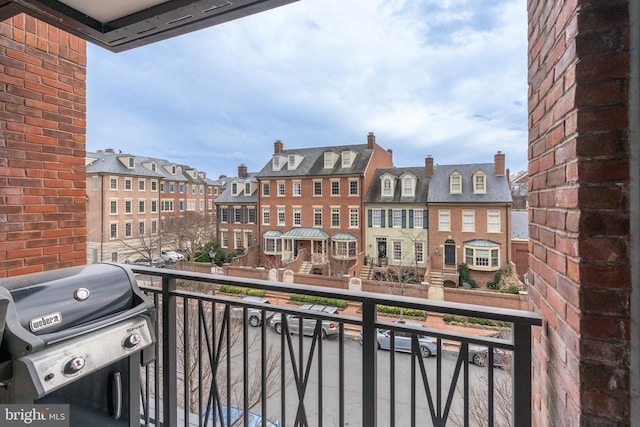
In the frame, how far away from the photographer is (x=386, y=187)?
15.3m

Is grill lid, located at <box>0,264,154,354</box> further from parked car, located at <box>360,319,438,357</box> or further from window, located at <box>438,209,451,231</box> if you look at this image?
window, located at <box>438,209,451,231</box>

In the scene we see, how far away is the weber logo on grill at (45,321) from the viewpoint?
104 centimetres

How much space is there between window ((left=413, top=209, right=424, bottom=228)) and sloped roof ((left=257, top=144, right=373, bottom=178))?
3256mm

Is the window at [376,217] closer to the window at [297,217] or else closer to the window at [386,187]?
the window at [386,187]

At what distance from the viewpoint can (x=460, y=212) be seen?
13.7 meters

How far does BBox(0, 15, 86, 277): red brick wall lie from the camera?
70.4 inches

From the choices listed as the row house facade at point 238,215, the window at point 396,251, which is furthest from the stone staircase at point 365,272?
A: the row house facade at point 238,215

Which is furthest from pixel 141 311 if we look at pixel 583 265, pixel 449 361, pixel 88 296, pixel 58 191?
pixel 449 361

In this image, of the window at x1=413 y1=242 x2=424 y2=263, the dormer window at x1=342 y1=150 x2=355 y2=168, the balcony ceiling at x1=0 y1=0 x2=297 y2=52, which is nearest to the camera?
the balcony ceiling at x1=0 y1=0 x2=297 y2=52

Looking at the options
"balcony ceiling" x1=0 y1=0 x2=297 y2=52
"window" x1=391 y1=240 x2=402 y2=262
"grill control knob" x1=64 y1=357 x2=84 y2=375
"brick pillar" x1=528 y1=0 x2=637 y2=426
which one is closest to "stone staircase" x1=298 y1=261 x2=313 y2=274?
"window" x1=391 y1=240 x2=402 y2=262

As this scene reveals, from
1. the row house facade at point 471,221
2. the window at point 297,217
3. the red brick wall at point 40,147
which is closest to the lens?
the red brick wall at point 40,147

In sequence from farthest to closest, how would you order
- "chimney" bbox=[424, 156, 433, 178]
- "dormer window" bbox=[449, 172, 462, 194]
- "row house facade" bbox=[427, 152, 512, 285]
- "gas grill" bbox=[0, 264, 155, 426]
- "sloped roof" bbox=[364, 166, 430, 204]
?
"chimney" bbox=[424, 156, 433, 178] → "sloped roof" bbox=[364, 166, 430, 204] → "dormer window" bbox=[449, 172, 462, 194] → "row house facade" bbox=[427, 152, 512, 285] → "gas grill" bbox=[0, 264, 155, 426]

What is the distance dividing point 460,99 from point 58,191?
Answer: 20469mm

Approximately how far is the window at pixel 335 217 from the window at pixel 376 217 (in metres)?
1.75
